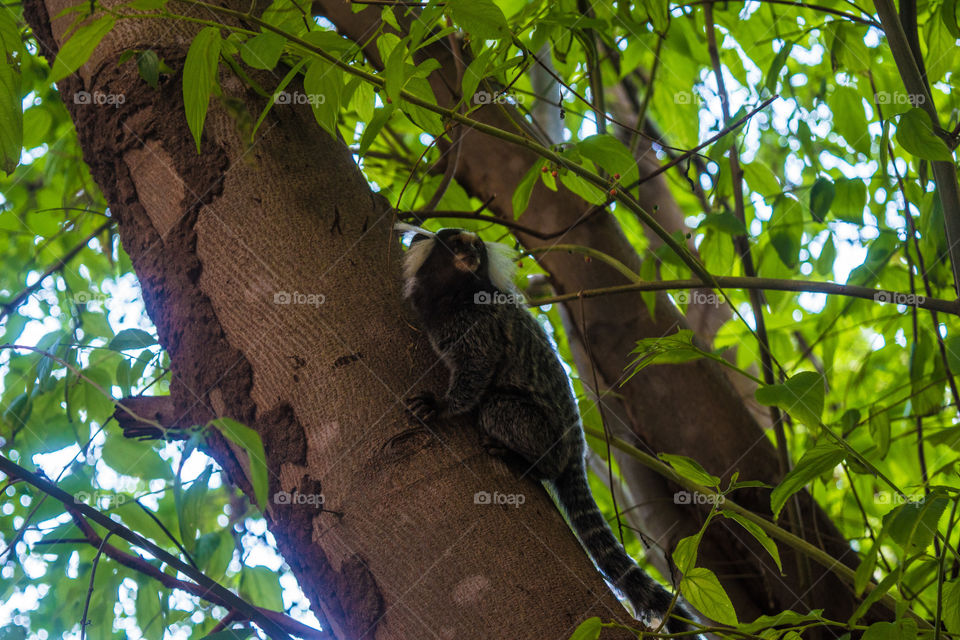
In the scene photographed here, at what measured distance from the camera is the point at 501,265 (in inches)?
128

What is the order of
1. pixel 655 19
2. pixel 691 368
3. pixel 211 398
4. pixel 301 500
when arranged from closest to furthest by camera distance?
pixel 301 500
pixel 211 398
pixel 655 19
pixel 691 368

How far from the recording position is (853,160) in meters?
3.05

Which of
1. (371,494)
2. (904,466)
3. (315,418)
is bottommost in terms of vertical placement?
(904,466)

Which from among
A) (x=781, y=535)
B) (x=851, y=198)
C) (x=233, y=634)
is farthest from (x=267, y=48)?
(x=851, y=198)

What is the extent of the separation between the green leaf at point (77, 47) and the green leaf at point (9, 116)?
0.09m

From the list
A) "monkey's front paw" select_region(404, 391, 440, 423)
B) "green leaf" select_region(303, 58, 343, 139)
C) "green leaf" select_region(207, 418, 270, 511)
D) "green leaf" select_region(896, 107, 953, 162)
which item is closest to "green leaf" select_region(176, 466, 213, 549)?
"green leaf" select_region(207, 418, 270, 511)

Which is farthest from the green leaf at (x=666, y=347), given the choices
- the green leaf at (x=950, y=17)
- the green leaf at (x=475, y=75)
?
the green leaf at (x=950, y=17)

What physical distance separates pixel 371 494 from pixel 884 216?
3065mm

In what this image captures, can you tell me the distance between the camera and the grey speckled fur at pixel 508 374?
2.29 meters

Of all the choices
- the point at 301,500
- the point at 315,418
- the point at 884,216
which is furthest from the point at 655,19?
the point at 884,216

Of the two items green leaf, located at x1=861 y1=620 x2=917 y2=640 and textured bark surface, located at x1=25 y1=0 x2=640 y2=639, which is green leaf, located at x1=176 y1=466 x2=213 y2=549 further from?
green leaf, located at x1=861 y1=620 x2=917 y2=640

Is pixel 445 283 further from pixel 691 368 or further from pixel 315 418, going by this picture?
pixel 315 418

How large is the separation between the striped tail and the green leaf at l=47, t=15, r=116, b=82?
1.89 m

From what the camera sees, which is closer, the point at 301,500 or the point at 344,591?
the point at 344,591
